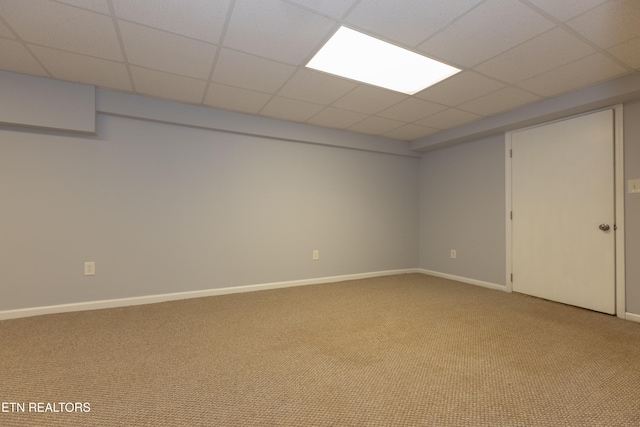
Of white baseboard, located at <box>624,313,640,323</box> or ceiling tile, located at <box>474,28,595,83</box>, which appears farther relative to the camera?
white baseboard, located at <box>624,313,640,323</box>

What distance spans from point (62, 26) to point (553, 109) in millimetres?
4276

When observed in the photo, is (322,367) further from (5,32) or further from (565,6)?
(5,32)

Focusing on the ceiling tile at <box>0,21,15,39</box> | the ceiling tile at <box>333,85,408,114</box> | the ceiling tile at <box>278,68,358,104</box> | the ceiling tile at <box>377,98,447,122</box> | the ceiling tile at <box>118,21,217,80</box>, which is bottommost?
the ceiling tile at <box>377,98,447,122</box>

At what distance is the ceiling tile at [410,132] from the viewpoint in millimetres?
3961

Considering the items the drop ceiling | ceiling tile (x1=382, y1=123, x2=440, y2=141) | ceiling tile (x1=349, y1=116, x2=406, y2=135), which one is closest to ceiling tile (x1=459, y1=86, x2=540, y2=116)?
the drop ceiling

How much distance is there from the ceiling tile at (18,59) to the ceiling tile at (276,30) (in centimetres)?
155

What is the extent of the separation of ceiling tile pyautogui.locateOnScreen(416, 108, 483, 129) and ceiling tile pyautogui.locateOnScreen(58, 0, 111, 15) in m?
3.18

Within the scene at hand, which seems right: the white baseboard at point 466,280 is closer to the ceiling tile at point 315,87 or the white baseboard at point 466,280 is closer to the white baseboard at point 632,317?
the white baseboard at point 632,317

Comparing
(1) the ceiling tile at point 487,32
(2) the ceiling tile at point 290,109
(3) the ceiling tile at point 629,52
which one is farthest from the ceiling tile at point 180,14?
(3) the ceiling tile at point 629,52

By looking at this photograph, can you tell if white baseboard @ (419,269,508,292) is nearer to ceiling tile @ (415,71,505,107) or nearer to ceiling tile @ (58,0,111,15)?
ceiling tile @ (415,71,505,107)

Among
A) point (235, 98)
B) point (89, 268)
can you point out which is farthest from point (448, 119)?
point (89, 268)

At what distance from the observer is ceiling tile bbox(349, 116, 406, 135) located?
366 centimetres

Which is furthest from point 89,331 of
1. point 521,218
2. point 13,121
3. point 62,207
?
point 521,218

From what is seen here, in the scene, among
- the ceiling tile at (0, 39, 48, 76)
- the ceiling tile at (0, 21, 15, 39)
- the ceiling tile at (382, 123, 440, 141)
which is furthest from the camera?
the ceiling tile at (382, 123, 440, 141)
